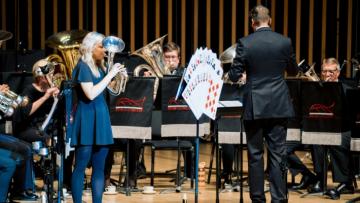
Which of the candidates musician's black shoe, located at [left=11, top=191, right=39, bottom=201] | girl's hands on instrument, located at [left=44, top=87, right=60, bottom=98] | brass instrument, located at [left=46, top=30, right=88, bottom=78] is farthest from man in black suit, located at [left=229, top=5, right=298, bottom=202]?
brass instrument, located at [left=46, top=30, right=88, bottom=78]

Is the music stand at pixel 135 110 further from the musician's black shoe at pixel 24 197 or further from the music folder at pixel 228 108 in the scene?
the music folder at pixel 228 108

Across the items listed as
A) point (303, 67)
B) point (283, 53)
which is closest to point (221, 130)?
point (303, 67)

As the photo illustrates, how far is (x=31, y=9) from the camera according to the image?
1116cm

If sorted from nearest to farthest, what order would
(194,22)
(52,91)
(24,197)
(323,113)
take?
1. (52,91)
2. (24,197)
3. (323,113)
4. (194,22)

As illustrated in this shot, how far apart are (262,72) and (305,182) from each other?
1992 mm

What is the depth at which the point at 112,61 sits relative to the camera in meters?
6.16

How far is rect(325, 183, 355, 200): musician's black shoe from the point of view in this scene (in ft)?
23.3

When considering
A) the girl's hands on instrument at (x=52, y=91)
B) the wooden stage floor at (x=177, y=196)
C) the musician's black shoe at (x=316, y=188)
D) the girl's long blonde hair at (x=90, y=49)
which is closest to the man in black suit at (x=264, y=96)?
the wooden stage floor at (x=177, y=196)

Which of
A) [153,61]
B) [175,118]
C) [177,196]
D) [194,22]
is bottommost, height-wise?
[177,196]

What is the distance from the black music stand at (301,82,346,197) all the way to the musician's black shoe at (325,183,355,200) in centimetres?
47

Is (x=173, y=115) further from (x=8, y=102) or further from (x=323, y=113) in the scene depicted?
(x=8, y=102)

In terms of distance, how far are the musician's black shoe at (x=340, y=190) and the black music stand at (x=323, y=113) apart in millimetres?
473

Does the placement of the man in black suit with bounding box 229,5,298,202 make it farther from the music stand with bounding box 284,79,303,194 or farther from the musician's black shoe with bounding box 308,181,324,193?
the musician's black shoe with bounding box 308,181,324,193

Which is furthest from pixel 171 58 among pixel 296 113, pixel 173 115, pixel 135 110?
pixel 296 113
